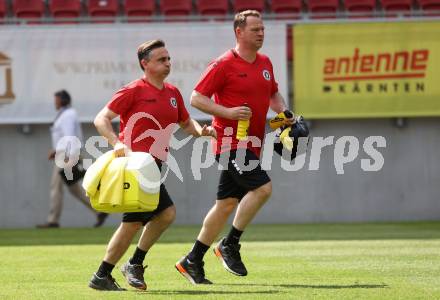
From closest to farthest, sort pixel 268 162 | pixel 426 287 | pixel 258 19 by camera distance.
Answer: pixel 426 287, pixel 258 19, pixel 268 162

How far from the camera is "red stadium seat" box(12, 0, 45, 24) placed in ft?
69.1

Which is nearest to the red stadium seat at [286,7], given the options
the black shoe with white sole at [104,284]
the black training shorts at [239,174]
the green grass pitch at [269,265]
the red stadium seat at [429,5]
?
the red stadium seat at [429,5]

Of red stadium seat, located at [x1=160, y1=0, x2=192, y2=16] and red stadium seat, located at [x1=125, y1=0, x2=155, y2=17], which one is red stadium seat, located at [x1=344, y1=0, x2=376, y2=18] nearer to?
red stadium seat, located at [x1=160, y1=0, x2=192, y2=16]

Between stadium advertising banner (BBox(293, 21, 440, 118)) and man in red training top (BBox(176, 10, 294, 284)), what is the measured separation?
9378mm

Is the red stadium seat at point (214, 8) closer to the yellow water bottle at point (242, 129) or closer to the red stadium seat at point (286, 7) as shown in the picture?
the red stadium seat at point (286, 7)

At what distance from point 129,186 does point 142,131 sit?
586 millimetres

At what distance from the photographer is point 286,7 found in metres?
21.2

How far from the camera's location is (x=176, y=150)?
62.8ft

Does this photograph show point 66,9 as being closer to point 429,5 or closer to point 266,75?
point 429,5

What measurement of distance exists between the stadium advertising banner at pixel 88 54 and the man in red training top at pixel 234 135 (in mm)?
9367

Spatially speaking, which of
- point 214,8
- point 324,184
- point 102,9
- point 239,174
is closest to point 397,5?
point 214,8

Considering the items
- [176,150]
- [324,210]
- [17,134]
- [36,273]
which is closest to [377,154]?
[324,210]

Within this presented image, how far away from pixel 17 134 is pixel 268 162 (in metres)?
4.25

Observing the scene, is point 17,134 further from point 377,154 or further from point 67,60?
point 377,154
